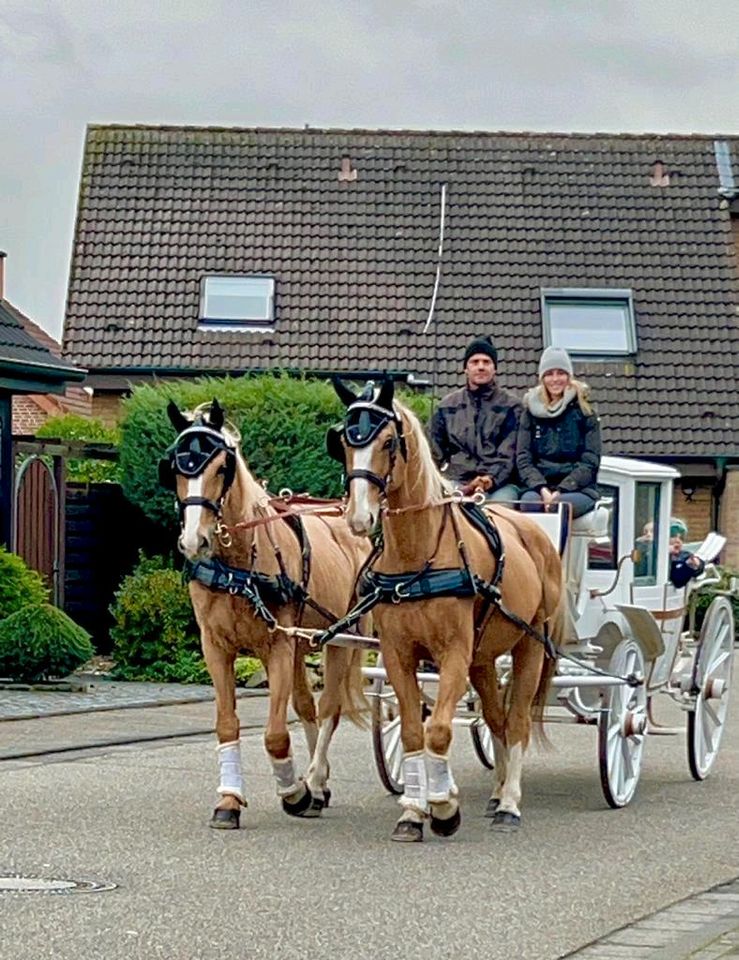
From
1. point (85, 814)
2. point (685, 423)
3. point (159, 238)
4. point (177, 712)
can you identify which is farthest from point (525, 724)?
point (159, 238)

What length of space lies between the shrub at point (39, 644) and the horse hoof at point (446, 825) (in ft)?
A: 29.2

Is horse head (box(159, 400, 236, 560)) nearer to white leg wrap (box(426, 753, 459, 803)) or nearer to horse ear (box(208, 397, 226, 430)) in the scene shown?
horse ear (box(208, 397, 226, 430))

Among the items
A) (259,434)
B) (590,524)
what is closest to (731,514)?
(259,434)

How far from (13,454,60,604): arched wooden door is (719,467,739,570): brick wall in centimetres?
1354

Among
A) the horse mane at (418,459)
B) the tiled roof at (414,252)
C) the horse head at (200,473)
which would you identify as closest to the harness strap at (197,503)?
the horse head at (200,473)

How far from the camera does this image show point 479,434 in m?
12.0

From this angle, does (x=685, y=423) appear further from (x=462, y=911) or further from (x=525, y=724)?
(x=462, y=911)

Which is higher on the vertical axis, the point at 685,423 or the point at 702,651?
the point at 685,423

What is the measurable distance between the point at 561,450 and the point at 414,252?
22.6m

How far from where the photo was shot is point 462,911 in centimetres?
809

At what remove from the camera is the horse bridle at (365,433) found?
9.59m

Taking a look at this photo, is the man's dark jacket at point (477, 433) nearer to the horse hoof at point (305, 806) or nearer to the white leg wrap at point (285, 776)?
the horse hoof at point (305, 806)

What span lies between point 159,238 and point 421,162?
505 cm

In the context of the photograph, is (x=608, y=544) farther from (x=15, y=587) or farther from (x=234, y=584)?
(x=15, y=587)
